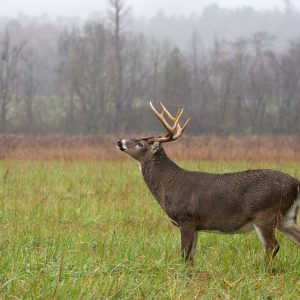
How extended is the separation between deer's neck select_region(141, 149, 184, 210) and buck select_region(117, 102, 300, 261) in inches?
1.3

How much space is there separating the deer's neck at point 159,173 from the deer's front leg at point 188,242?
554 mm

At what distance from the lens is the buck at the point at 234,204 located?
18.0ft

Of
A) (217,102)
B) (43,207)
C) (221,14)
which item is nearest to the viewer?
(43,207)

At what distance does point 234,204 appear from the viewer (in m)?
5.68

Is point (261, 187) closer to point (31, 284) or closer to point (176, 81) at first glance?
point (31, 284)

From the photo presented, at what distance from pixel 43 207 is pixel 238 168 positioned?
23.6 ft

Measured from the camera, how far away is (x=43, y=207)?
8.52 m

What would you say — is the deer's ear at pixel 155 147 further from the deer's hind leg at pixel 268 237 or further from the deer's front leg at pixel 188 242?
the deer's hind leg at pixel 268 237

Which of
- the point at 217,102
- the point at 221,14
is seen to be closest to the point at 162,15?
the point at 221,14

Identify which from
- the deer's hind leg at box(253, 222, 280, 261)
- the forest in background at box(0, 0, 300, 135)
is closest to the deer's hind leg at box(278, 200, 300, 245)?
the deer's hind leg at box(253, 222, 280, 261)

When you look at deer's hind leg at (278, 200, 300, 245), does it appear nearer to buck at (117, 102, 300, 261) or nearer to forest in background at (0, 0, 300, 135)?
buck at (117, 102, 300, 261)

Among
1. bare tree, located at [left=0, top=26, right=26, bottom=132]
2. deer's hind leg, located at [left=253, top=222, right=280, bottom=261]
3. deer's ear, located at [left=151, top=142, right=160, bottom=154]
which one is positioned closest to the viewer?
deer's hind leg, located at [left=253, top=222, right=280, bottom=261]

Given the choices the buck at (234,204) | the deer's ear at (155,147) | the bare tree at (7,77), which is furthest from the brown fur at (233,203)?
the bare tree at (7,77)

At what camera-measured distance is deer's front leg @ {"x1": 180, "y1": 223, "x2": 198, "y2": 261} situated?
570 cm
